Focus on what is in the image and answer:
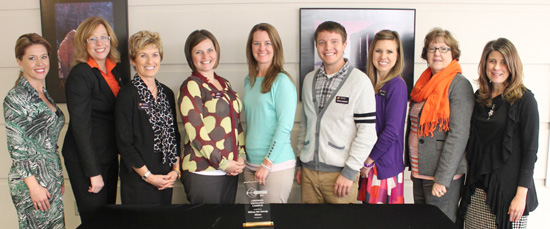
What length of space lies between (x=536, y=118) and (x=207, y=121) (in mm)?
1721

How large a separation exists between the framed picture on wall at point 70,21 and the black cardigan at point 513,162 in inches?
96.4

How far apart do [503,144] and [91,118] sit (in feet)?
7.22

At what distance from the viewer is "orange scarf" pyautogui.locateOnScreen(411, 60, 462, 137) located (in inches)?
74.1

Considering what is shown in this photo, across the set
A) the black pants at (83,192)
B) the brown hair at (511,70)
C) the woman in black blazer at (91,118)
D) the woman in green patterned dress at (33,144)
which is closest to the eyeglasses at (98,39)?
the woman in black blazer at (91,118)

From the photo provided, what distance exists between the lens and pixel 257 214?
1.38 metres

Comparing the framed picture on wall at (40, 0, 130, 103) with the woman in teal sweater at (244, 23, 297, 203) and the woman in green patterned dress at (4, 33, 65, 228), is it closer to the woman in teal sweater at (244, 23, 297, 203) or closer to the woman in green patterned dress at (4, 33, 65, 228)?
the woman in green patterned dress at (4, 33, 65, 228)

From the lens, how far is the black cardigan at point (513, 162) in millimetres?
1714

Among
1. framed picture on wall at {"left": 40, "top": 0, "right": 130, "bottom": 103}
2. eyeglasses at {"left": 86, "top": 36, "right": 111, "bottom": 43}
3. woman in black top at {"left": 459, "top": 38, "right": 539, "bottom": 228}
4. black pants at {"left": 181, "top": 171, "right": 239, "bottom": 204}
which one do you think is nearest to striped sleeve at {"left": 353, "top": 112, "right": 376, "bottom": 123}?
woman in black top at {"left": 459, "top": 38, "right": 539, "bottom": 228}

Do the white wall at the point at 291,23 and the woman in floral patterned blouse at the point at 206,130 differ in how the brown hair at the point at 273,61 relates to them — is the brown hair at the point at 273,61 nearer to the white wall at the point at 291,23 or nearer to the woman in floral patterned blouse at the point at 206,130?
the woman in floral patterned blouse at the point at 206,130

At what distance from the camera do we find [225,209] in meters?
1.56

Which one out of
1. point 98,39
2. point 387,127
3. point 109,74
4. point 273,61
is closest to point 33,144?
point 109,74

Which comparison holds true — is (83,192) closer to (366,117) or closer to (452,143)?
(366,117)

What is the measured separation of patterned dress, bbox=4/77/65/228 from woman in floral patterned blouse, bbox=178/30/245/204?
2.45 feet

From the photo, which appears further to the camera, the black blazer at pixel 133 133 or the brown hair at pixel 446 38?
the brown hair at pixel 446 38
